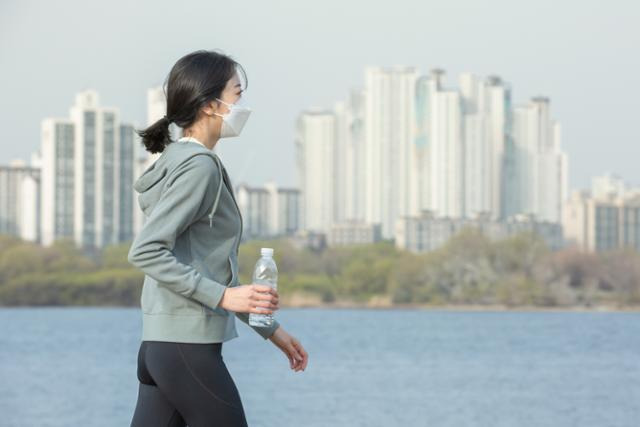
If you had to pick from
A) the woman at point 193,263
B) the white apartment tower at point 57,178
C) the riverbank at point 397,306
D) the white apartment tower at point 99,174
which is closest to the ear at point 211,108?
the woman at point 193,263

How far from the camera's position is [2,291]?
231ft

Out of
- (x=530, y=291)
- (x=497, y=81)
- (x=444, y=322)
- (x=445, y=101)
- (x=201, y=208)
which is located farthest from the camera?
(x=497, y=81)

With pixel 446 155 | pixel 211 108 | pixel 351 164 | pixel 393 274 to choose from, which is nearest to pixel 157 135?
pixel 211 108

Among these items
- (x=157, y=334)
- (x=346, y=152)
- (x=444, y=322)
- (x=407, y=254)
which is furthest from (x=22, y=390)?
(x=346, y=152)

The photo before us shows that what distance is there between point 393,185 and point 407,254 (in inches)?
652

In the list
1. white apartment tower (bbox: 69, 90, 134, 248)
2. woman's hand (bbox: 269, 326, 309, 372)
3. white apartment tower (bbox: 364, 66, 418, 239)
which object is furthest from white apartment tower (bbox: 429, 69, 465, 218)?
woman's hand (bbox: 269, 326, 309, 372)

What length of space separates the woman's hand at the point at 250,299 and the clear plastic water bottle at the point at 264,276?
31 mm

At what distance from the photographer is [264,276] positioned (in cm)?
225

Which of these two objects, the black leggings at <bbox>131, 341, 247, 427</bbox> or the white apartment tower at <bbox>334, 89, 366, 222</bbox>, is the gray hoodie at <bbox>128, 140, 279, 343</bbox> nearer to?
the black leggings at <bbox>131, 341, 247, 427</bbox>

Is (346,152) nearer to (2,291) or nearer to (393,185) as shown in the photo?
(393,185)

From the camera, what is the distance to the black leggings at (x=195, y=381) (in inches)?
86.3

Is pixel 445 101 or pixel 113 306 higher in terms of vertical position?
pixel 445 101

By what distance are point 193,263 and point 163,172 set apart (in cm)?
15

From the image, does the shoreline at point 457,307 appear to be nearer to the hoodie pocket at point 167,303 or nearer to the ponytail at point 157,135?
the ponytail at point 157,135
